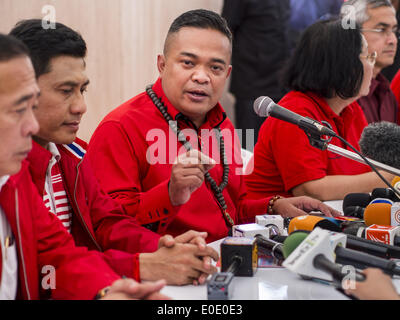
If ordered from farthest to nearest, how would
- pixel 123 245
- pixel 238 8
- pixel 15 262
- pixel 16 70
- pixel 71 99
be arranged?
1. pixel 238 8
2. pixel 123 245
3. pixel 71 99
4. pixel 15 262
5. pixel 16 70

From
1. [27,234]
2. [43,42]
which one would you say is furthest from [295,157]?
[27,234]

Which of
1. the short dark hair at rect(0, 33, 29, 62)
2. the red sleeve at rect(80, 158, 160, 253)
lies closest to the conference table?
the red sleeve at rect(80, 158, 160, 253)

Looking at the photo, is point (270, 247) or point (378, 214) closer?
point (270, 247)

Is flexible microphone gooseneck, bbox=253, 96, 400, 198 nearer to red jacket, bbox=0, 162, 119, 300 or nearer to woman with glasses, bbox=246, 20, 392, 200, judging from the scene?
red jacket, bbox=0, 162, 119, 300

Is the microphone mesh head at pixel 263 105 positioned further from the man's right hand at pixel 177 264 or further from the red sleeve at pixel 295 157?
the red sleeve at pixel 295 157

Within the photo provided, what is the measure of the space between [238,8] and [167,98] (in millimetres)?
2524

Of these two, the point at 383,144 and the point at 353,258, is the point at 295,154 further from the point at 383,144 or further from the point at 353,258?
the point at 353,258

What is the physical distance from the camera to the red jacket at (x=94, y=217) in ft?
5.12

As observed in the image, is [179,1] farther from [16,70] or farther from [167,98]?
[16,70]

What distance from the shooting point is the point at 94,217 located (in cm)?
164

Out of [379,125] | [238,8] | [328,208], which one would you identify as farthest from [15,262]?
[238,8]

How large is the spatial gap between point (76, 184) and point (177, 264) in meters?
0.40

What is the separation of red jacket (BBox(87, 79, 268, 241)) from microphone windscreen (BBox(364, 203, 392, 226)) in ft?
1.58

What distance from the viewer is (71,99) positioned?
150 cm
